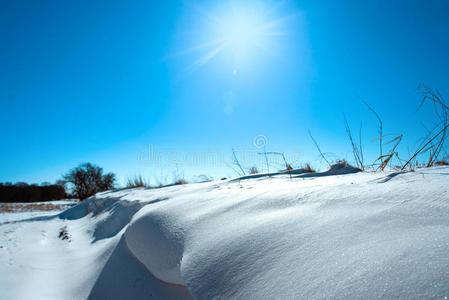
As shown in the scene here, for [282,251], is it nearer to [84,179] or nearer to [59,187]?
[84,179]

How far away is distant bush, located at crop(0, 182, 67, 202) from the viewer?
21.7m

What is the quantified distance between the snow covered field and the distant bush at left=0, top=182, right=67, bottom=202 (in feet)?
92.3

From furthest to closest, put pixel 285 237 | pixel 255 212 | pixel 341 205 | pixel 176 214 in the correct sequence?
pixel 176 214
pixel 255 212
pixel 341 205
pixel 285 237

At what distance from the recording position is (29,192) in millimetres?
22391

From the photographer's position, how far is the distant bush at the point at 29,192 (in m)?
21.7

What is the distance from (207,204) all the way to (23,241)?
7.64 feet

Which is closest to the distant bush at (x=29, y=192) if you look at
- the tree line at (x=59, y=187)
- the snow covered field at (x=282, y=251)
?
the tree line at (x=59, y=187)

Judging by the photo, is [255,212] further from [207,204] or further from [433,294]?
[433,294]

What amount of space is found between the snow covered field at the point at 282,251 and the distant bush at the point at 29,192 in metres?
28.1

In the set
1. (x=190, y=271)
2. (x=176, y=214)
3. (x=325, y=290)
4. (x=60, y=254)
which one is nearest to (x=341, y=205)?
(x=325, y=290)

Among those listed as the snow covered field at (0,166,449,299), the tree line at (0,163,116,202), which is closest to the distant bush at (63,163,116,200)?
the tree line at (0,163,116,202)

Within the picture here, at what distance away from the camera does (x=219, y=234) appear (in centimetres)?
72

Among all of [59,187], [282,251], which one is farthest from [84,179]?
[282,251]

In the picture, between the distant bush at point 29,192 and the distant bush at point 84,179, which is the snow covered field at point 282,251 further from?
the distant bush at point 29,192
